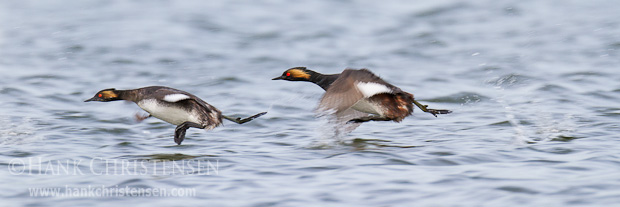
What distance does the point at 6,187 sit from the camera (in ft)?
23.4

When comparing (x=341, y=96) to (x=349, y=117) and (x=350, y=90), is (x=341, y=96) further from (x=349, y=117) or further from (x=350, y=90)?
(x=349, y=117)

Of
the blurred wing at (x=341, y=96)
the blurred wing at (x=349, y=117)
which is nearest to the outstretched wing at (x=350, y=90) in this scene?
the blurred wing at (x=341, y=96)

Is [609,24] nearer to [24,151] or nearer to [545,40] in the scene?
[545,40]

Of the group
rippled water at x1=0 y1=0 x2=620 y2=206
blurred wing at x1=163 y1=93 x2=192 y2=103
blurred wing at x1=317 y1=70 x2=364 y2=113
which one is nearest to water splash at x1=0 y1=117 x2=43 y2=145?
rippled water at x1=0 y1=0 x2=620 y2=206

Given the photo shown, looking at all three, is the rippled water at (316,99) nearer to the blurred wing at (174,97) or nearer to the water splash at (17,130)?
the water splash at (17,130)

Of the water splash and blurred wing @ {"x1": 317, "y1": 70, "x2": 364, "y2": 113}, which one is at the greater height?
blurred wing @ {"x1": 317, "y1": 70, "x2": 364, "y2": 113}

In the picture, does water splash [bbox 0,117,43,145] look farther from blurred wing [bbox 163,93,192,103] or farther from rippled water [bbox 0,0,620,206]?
blurred wing [bbox 163,93,192,103]

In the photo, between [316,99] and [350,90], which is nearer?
[350,90]

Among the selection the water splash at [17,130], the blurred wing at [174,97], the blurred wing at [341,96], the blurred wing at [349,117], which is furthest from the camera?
the blurred wing at [349,117]

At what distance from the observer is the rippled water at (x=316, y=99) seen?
7.10 m

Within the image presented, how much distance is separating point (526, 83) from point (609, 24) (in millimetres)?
5050

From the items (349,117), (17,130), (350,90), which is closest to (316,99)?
(349,117)

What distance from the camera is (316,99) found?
12570mm

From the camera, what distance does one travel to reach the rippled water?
710 centimetres
